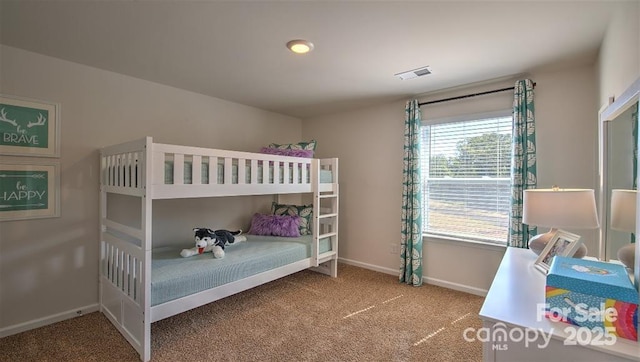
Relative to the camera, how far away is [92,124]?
2.50 meters

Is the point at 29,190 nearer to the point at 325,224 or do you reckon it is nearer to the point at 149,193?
the point at 149,193

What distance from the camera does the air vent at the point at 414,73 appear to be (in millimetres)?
2497

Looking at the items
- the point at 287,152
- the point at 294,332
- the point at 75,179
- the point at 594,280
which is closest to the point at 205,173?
the point at 287,152

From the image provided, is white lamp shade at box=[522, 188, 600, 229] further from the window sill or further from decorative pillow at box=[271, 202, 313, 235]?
decorative pillow at box=[271, 202, 313, 235]

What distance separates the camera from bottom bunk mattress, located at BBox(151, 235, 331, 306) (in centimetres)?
201

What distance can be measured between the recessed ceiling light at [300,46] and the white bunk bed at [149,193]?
97cm

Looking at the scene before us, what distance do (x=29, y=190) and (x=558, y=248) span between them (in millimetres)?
3637

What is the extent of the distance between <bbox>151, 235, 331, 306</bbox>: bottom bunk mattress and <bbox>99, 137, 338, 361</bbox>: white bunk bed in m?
0.05

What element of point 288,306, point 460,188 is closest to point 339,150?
point 460,188

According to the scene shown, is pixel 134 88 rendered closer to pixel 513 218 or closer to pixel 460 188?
pixel 460 188

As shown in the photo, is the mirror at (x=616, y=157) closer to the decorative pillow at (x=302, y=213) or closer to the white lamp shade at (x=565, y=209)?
the white lamp shade at (x=565, y=209)

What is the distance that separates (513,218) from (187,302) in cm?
284

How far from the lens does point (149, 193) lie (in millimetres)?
1919

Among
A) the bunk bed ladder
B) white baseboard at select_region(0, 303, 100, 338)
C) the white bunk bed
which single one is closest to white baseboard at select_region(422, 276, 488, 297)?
the bunk bed ladder
